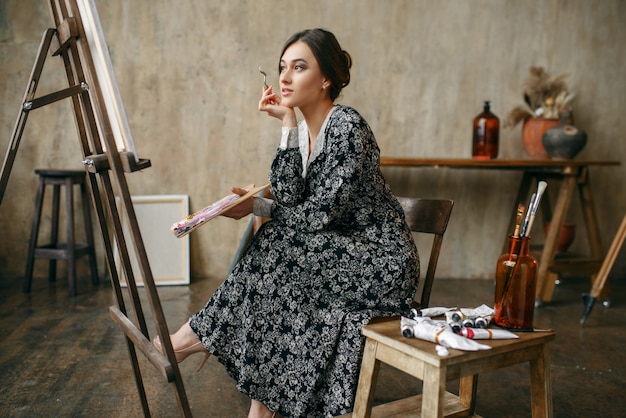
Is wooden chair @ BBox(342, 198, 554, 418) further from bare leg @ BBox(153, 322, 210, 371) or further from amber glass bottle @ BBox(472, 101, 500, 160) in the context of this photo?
amber glass bottle @ BBox(472, 101, 500, 160)

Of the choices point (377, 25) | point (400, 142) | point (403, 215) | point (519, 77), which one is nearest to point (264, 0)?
point (377, 25)

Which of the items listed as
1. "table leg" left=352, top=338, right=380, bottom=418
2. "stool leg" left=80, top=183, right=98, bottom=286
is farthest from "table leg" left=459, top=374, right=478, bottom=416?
"stool leg" left=80, top=183, right=98, bottom=286

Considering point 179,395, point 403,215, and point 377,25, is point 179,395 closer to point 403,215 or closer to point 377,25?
point 403,215

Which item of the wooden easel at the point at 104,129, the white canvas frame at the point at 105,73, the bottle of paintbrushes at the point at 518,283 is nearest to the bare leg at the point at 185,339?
the wooden easel at the point at 104,129

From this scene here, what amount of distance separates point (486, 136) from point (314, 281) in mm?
2447

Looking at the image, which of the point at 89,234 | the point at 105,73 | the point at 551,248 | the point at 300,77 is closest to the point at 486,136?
the point at 551,248

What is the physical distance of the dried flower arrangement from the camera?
380 centimetres

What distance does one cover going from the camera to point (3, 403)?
6.53 feet

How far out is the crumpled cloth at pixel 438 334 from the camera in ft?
4.24

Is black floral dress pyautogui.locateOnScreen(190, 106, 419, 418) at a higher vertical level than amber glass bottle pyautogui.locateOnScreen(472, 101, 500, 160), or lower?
lower

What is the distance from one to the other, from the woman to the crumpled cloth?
231 millimetres

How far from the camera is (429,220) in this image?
1.97m

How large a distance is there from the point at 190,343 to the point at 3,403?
0.76 m

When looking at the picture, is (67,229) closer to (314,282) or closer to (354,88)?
(354,88)
